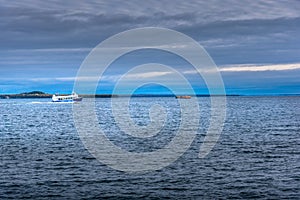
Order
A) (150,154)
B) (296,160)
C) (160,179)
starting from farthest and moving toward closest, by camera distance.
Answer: (150,154)
(296,160)
(160,179)

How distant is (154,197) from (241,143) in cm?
2769

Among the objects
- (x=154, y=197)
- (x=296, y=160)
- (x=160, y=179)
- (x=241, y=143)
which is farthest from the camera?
(x=241, y=143)

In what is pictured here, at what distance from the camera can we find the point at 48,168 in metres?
37.8

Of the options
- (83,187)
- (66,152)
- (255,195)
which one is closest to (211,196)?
(255,195)

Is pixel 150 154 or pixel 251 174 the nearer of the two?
pixel 251 174

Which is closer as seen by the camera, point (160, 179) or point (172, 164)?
point (160, 179)

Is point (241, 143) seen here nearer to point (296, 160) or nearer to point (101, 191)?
point (296, 160)

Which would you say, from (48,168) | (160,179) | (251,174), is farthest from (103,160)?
(251,174)

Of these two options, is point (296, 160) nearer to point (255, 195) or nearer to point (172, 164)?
point (172, 164)

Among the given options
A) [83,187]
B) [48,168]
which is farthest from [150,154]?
[83,187]

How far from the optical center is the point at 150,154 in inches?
1815

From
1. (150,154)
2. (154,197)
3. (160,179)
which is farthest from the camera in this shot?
(150,154)

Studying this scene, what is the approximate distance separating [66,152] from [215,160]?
49.3 feet

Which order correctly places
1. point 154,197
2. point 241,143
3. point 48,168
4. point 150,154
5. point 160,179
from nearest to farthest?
point 154,197
point 160,179
point 48,168
point 150,154
point 241,143
